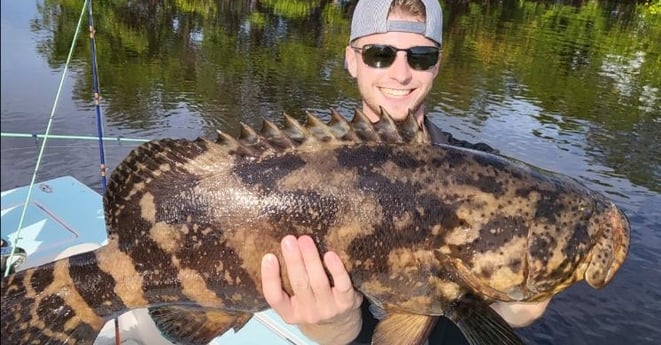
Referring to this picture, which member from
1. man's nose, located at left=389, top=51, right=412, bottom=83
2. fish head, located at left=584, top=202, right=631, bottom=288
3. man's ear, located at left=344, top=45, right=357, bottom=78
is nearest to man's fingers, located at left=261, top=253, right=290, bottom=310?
fish head, located at left=584, top=202, right=631, bottom=288

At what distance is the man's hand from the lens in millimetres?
2518

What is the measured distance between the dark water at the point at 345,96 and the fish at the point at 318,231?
252cm

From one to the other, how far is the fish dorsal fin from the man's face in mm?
1076

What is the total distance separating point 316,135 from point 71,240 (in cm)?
445

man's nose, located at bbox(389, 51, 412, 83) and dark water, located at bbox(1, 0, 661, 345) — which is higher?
man's nose, located at bbox(389, 51, 412, 83)

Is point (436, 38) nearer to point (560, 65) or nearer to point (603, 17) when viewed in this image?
point (560, 65)

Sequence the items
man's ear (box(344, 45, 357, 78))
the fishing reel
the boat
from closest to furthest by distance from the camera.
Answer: man's ear (box(344, 45, 357, 78)) → the boat → the fishing reel

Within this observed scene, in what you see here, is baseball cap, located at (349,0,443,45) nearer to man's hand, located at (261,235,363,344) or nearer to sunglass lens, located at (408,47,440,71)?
sunglass lens, located at (408,47,440,71)

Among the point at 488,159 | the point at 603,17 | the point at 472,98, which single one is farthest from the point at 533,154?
the point at 603,17

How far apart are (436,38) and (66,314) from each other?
2877 mm

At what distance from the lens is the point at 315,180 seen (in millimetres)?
2605

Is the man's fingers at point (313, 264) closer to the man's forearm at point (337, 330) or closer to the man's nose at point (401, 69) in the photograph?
the man's forearm at point (337, 330)

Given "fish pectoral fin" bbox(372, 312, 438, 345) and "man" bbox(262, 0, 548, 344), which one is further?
"man" bbox(262, 0, 548, 344)

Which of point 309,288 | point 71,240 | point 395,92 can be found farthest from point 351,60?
point 71,240
